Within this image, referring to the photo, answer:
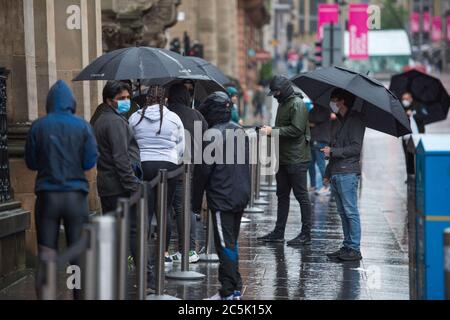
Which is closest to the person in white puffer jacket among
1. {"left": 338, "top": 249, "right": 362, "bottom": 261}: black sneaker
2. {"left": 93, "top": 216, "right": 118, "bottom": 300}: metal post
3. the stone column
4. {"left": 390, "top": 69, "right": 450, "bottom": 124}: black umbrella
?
{"left": 338, "top": 249, "right": 362, "bottom": 261}: black sneaker

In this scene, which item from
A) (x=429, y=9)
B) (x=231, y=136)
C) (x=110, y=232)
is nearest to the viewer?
Answer: (x=110, y=232)

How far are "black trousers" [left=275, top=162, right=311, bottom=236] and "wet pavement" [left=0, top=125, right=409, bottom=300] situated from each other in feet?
1.11

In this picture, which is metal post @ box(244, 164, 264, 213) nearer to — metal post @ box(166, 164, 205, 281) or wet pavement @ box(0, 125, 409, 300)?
wet pavement @ box(0, 125, 409, 300)

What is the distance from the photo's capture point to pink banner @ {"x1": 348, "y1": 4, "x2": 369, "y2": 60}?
3370 cm

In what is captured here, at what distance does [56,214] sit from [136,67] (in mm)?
2892

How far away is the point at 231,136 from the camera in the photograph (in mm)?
9281

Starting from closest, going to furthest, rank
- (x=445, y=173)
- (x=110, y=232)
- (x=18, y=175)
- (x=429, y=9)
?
(x=110, y=232) → (x=445, y=173) → (x=18, y=175) → (x=429, y=9)

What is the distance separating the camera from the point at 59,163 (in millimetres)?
8188

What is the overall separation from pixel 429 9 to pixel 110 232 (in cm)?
18225

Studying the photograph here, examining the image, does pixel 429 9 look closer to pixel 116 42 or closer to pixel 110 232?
pixel 116 42

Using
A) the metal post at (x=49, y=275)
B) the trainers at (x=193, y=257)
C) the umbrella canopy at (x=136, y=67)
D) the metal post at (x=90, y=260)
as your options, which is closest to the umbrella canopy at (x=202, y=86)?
the umbrella canopy at (x=136, y=67)
